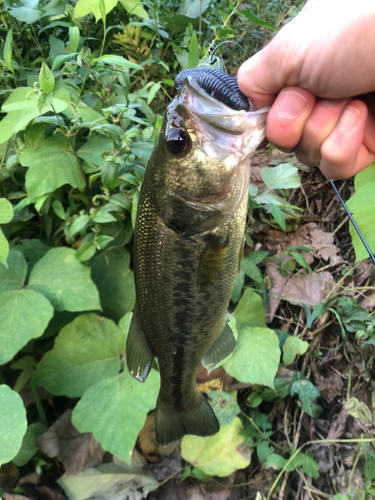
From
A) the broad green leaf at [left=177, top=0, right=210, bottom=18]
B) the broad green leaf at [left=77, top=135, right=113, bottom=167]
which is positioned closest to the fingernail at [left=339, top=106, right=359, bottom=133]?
the broad green leaf at [left=77, top=135, right=113, bottom=167]

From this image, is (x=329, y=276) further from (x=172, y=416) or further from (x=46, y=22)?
(x=46, y=22)

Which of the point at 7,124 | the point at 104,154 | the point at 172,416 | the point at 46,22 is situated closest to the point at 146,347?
the point at 172,416

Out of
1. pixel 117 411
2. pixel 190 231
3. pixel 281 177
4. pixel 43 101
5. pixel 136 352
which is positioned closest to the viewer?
pixel 190 231

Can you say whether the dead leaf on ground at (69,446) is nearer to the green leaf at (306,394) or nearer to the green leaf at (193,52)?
the green leaf at (306,394)

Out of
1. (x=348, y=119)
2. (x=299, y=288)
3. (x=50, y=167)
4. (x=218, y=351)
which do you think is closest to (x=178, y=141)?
(x=348, y=119)

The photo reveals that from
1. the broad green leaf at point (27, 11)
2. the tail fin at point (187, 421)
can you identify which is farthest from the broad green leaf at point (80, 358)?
the broad green leaf at point (27, 11)

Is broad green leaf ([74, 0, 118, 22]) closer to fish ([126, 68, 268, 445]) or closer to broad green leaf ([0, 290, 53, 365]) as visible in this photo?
fish ([126, 68, 268, 445])

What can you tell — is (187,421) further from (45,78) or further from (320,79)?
(45,78)
